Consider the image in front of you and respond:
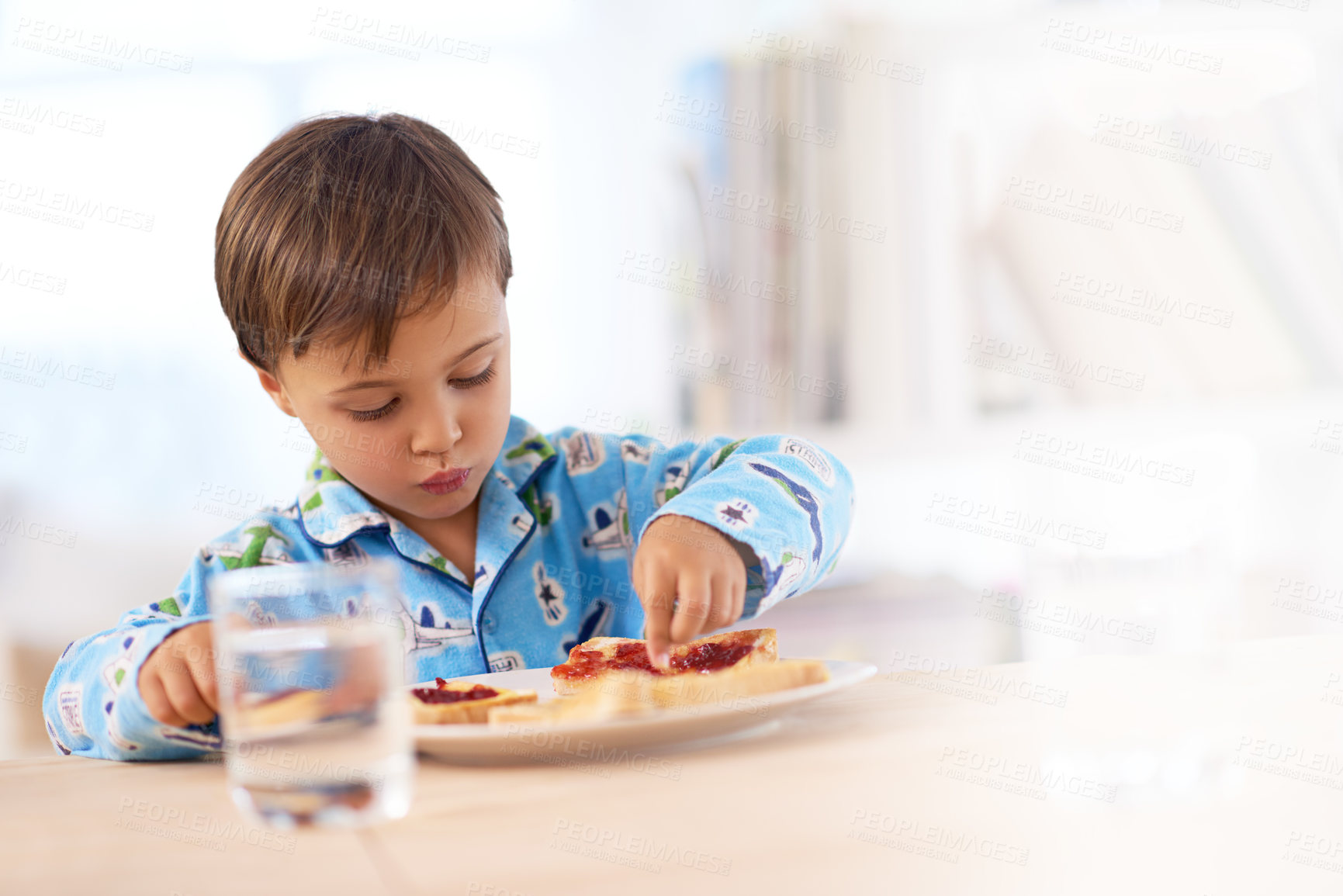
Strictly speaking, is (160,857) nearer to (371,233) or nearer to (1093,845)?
(1093,845)

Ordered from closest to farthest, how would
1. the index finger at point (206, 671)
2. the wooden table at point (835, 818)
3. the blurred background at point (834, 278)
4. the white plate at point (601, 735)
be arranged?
the wooden table at point (835, 818)
the white plate at point (601, 735)
the index finger at point (206, 671)
the blurred background at point (834, 278)

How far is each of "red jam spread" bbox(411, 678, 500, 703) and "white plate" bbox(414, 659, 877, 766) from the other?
0.11 feet

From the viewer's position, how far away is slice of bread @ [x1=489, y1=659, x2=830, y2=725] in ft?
2.05

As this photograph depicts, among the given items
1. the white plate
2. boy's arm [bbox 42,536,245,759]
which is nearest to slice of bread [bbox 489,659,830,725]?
the white plate

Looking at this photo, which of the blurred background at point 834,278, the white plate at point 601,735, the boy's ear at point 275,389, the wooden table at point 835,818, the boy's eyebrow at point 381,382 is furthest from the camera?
the blurred background at point 834,278

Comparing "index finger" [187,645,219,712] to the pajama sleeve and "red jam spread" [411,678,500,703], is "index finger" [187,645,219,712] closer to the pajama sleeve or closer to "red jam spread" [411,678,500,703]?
the pajama sleeve

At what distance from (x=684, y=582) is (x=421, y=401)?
342mm

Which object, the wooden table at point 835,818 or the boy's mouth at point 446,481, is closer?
the wooden table at point 835,818

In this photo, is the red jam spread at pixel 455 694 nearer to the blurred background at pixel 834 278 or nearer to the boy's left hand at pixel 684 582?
the boy's left hand at pixel 684 582

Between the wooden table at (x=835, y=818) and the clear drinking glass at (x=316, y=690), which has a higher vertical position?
the clear drinking glass at (x=316, y=690)

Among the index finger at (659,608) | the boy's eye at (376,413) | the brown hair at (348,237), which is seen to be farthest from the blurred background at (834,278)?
the index finger at (659,608)

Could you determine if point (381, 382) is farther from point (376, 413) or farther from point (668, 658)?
point (668, 658)

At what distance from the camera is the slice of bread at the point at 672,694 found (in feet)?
2.05

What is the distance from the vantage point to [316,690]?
444 mm
